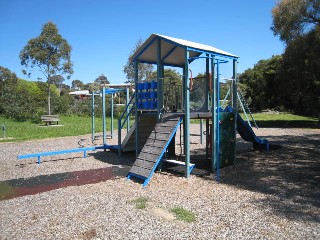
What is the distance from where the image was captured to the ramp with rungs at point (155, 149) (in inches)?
294

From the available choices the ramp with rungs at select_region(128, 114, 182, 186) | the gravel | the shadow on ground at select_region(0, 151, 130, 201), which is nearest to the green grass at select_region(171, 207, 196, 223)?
the gravel

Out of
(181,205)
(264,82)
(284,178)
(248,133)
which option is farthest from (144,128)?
(264,82)

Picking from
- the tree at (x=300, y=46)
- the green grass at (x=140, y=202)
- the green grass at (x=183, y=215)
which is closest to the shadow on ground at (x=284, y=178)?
the green grass at (x=183, y=215)

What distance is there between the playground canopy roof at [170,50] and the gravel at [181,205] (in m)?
3.15

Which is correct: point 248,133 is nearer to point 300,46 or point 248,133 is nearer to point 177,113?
point 177,113

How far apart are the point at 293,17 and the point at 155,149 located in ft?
35.6

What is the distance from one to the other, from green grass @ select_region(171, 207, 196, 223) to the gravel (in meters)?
0.10

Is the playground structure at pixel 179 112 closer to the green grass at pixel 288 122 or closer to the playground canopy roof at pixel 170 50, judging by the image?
the playground canopy roof at pixel 170 50

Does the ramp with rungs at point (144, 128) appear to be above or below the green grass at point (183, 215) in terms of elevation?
above

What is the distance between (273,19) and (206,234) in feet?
49.1

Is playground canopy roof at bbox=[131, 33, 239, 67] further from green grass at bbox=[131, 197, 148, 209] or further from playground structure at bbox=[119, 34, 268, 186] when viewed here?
green grass at bbox=[131, 197, 148, 209]

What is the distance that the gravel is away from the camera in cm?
446

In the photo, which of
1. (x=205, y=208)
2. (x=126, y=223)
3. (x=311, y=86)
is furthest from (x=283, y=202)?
(x=311, y=86)

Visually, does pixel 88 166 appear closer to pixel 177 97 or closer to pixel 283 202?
pixel 177 97
